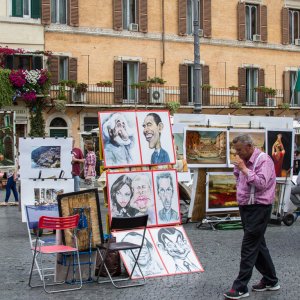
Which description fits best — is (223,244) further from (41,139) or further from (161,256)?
(41,139)

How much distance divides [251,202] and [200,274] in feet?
6.32

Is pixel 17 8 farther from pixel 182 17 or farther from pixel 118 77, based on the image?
pixel 182 17

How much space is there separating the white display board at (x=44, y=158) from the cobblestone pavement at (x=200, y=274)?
1.22m

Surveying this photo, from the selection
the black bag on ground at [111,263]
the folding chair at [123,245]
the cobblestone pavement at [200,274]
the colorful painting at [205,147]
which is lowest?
the cobblestone pavement at [200,274]

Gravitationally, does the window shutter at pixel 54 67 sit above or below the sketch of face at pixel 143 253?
above

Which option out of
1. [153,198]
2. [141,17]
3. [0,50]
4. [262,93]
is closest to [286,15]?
[262,93]

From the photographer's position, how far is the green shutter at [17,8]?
34.5 metres

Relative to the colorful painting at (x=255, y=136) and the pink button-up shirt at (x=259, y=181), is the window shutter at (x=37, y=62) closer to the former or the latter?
the colorful painting at (x=255, y=136)

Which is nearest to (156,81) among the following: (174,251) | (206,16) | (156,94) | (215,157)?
(156,94)

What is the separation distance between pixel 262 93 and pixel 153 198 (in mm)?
31238

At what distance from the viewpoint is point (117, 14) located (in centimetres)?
3691

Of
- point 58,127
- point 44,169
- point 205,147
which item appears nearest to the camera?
point 44,169

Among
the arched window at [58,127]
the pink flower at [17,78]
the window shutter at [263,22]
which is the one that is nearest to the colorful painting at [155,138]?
the pink flower at [17,78]

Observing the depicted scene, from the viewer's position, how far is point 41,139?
1460 centimetres
